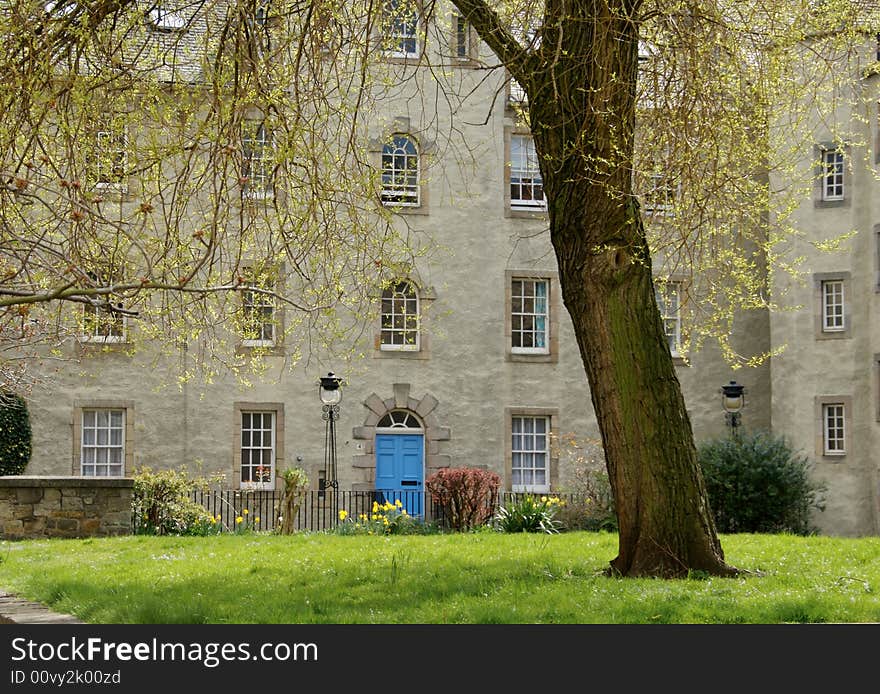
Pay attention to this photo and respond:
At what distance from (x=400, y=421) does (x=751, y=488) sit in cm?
855

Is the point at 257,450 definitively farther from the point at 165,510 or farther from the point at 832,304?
Answer: the point at 832,304

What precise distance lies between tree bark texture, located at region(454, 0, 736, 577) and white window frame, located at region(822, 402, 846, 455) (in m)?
18.1

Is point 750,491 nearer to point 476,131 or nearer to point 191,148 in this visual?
point 476,131

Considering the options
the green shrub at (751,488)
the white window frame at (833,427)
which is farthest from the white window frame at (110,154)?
the white window frame at (833,427)

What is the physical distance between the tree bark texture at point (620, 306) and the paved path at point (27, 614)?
489 centimetres

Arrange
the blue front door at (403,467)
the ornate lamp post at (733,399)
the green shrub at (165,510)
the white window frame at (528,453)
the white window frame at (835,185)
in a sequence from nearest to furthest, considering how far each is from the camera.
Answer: the green shrub at (165,510), the ornate lamp post at (733,399), the blue front door at (403,467), the white window frame at (528,453), the white window frame at (835,185)

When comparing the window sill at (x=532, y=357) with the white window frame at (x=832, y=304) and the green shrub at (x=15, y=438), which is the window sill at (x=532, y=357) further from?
the green shrub at (x=15, y=438)

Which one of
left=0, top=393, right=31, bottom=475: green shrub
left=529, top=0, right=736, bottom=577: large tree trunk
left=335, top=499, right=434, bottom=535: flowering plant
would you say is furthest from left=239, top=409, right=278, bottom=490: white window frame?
left=529, top=0, right=736, bottom=577: large tree trunk

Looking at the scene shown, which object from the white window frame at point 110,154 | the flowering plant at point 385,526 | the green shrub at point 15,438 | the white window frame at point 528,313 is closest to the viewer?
the white window frame at point 110,154

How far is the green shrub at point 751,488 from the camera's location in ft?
74.6

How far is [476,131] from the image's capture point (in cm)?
2888

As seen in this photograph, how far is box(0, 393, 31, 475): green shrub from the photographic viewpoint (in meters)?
25.6

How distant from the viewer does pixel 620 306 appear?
11.3 metres
